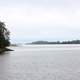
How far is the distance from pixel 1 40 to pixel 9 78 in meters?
79.8

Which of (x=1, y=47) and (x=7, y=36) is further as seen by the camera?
(x=7, y=36)

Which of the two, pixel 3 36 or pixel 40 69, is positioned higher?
pixel 3 36

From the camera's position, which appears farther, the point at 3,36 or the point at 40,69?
the point at 3,36

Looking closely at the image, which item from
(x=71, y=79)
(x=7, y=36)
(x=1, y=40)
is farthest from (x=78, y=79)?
(x=7, y=36)

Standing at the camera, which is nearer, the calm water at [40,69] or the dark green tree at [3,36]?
the calm water at [40,69]

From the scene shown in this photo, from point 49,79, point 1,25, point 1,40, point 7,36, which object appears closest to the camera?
point 49,79

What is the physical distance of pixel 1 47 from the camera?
364 feet

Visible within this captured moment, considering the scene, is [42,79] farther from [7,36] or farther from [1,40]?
[7,36]

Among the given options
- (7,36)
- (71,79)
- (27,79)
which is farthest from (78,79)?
(7,36)

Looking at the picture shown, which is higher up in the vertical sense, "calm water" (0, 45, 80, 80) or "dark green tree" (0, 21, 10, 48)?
"dark green tree" (0, 21, 10, 48)

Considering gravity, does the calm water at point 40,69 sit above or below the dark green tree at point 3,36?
below

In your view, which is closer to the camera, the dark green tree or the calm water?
the calm water

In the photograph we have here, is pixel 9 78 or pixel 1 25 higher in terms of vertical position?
pixel 1 25

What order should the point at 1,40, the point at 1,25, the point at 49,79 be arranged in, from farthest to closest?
the point at 1,25 < the point at 1,40 < the point at 49,79
